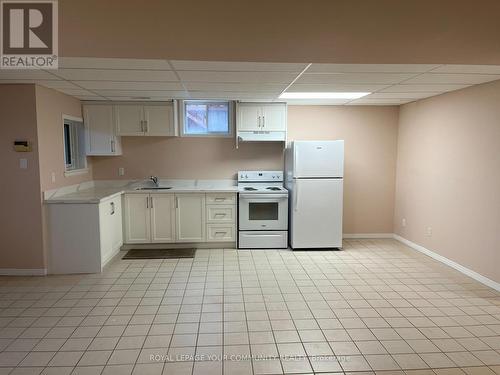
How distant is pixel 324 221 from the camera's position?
4.91 meters

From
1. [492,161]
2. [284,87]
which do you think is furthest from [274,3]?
[492,161]

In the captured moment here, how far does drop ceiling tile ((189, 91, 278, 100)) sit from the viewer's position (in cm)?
437

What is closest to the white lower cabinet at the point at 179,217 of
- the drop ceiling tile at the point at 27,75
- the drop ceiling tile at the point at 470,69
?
the drop ceiling tile at the point at 27,75

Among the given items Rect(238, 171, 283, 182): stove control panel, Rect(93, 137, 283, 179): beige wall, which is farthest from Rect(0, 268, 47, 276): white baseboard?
Rect(238, 171, 283, 182): stove control panel

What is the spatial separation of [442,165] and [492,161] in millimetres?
823

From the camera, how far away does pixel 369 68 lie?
307cm

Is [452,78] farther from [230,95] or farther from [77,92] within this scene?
[77,92]

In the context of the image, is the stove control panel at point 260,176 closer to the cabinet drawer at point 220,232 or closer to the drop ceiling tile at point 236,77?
the cabinet drawer at point 220,232

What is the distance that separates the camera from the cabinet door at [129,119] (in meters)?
4.93

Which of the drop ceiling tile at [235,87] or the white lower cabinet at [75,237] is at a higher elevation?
the drop ceiling tile at [235,87]

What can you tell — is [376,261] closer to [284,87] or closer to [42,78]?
[284,87]

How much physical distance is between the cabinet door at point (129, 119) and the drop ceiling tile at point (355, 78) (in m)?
2.52

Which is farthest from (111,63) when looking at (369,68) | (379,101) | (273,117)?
(379,101)

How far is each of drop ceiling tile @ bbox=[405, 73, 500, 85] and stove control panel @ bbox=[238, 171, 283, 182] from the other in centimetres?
242
